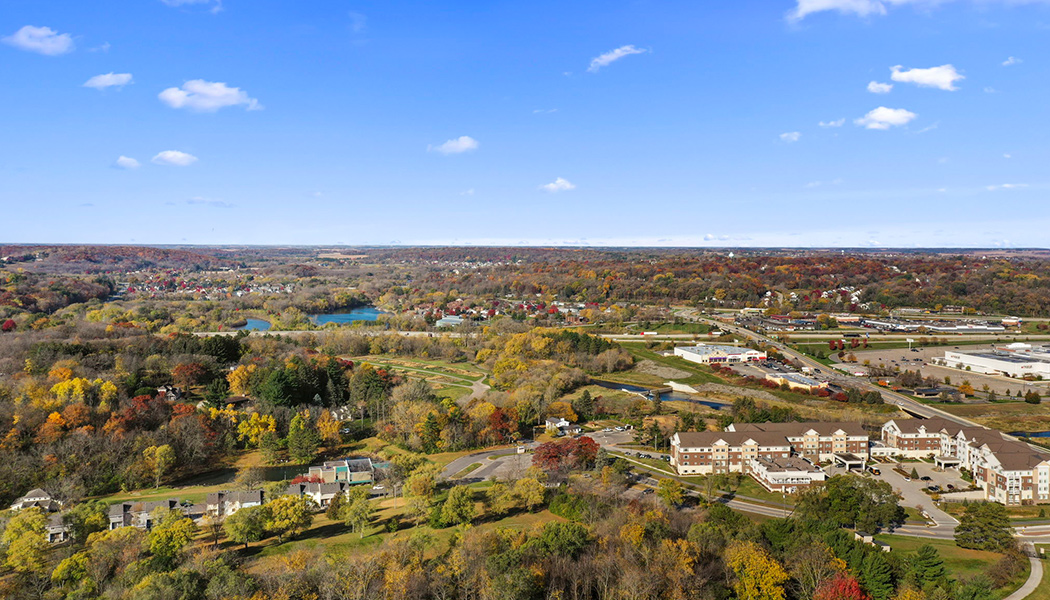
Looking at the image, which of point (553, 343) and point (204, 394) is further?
point (553, 343)

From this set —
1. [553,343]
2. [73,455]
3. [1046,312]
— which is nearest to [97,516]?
[73,455]

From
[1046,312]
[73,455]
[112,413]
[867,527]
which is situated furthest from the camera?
[1046,312]

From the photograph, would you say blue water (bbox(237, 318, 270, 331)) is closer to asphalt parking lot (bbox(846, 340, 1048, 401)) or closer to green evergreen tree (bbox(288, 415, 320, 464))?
green evergreen tree (bbox(288, 415, 320, 464))

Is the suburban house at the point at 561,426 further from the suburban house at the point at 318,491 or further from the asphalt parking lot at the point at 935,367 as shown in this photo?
the asphalt parking lot at the point at 935,367

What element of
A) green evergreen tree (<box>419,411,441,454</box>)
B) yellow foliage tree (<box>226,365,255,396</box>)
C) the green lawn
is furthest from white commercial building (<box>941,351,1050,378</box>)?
yellow foliage tree (<box>226,365,255,396</box>)

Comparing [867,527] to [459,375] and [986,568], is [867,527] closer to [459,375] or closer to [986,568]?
[986,568]

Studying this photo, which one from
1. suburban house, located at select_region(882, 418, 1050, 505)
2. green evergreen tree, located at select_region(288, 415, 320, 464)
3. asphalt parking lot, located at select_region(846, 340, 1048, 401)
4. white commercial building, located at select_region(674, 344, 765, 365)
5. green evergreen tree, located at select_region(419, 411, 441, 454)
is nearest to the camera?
suburban house, located at select_region(882, 418, 1050, 505)

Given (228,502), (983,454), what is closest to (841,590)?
(983,454)
